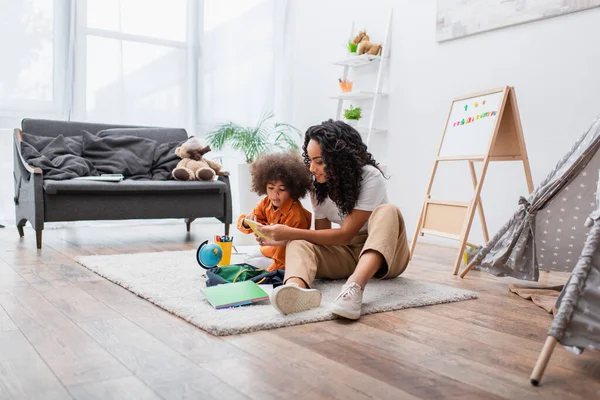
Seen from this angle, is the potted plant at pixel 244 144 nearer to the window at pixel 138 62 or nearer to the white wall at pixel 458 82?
the window at pixel 138 62

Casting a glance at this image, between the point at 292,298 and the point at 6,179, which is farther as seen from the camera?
the point at 6,179

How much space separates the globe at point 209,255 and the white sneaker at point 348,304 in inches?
31.6

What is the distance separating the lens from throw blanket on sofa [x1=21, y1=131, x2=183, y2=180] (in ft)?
12.1

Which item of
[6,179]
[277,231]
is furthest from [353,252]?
[6,179]

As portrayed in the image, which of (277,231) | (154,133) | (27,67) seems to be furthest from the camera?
(27,67)

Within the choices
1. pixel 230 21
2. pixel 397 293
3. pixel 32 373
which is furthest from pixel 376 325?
pixel 230 21

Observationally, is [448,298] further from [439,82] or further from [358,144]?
[439,82]

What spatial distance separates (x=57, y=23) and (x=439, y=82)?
3.09 m

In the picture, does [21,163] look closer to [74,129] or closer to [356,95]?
[74,129]

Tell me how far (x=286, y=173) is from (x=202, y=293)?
1.88 feet

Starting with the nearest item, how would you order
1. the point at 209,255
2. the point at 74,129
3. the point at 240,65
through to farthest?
1. the point at 209,255
2. the point at 74,129
3. the point at 240,65

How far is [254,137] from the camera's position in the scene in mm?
5066

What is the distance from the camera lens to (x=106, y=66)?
4895 mm

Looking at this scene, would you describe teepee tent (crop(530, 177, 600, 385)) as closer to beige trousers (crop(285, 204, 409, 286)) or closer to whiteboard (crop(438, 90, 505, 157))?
beige trousers (crop(285, 204, 409, 286))
